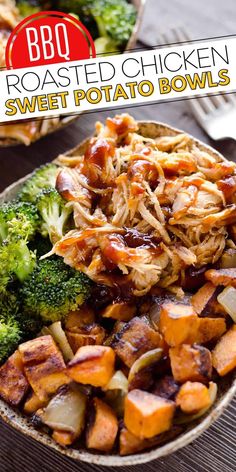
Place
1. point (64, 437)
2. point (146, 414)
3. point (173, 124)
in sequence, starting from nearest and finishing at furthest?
point (146, 414) → point (64, 437) → point (173, 124)

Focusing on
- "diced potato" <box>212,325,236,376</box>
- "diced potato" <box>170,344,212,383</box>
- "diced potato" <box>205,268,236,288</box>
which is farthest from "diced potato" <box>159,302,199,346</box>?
"diced potato" <box>205,268,236,288</box>

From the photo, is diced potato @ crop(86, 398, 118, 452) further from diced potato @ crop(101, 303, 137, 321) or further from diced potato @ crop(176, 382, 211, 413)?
diced potato @ crop(101, 303, 137, 321)

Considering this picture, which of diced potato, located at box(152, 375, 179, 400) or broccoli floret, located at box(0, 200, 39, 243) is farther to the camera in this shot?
broccoli floret, located at box(0, 200, 39, 243)

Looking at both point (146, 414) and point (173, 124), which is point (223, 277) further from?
point (173, 124)

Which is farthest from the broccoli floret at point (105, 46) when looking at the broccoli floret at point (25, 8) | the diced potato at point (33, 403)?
the diced potato at point (33, 403)

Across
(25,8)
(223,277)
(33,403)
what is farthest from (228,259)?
(25,8)

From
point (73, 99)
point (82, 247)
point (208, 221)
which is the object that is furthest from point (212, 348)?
point (73, 99)

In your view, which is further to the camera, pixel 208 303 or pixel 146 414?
pixel 208 303
